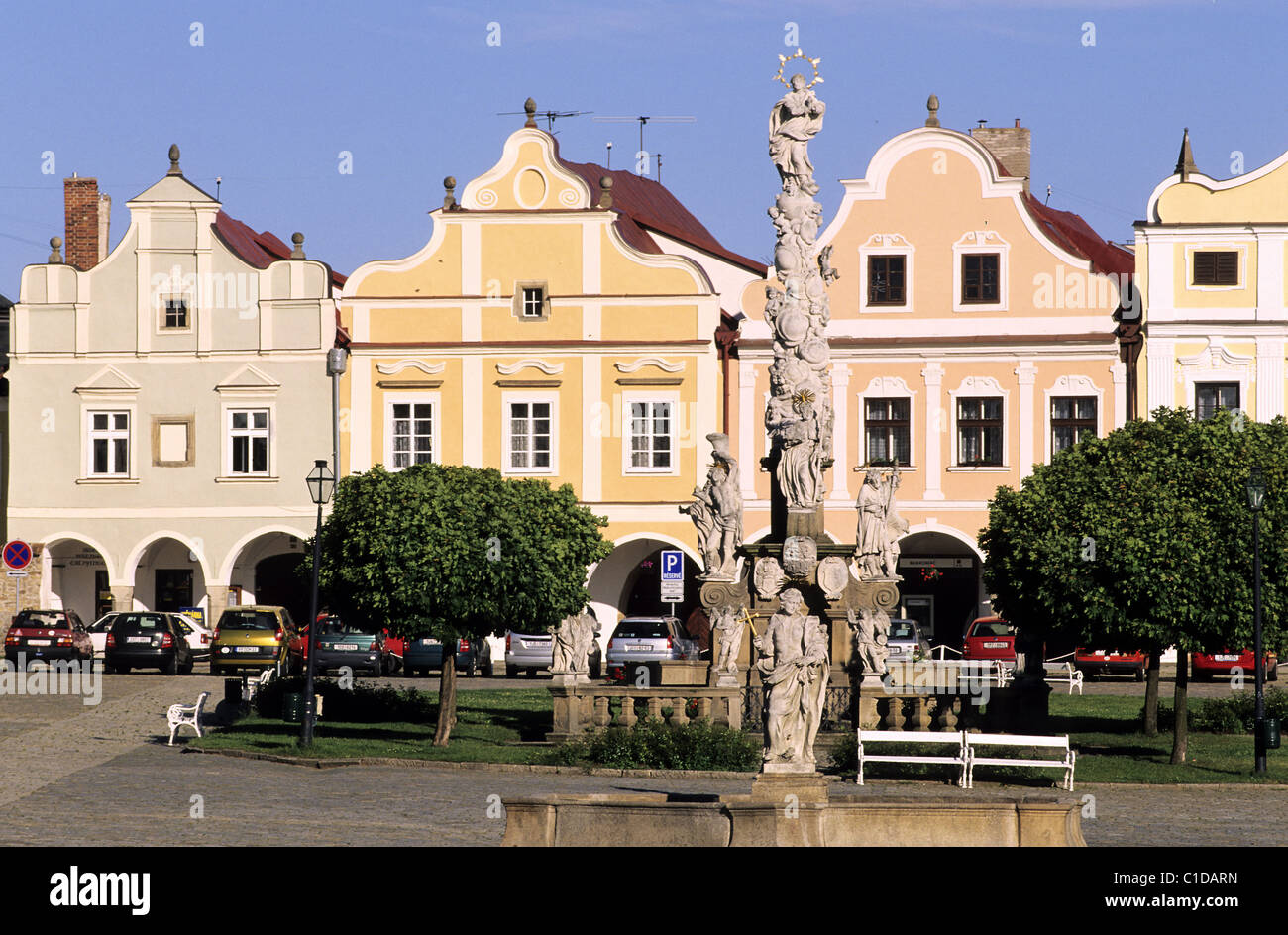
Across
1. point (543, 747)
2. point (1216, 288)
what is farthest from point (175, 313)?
point (543, 747)

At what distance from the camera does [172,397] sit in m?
49.0

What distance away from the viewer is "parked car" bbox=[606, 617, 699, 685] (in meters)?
39.8

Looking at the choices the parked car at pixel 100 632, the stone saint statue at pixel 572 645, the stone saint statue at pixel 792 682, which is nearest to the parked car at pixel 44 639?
the parked car at pixel 100 632

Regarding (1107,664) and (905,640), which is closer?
(905,640)

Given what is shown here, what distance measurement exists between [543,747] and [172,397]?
2609 centimetres

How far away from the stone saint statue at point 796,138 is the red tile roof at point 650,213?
18.9 metres

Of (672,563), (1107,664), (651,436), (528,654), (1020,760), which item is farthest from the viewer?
(651,436)

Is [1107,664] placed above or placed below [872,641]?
below

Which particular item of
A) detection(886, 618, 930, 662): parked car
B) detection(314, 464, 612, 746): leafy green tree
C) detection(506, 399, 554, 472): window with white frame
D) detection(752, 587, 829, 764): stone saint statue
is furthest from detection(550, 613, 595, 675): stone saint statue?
detection(506, 399, 554, 472): window with white frame

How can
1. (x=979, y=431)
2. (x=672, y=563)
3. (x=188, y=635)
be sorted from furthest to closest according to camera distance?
1. (x=979, y=431)
2. (x=188, y=635)
3. (x=672, y=563)

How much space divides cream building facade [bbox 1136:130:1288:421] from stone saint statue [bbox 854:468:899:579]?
18647mm

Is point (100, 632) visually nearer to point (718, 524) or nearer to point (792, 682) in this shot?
point (718, 524)

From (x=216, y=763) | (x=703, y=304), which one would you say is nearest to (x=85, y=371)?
(x=703, y=304)

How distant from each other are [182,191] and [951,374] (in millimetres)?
18438
